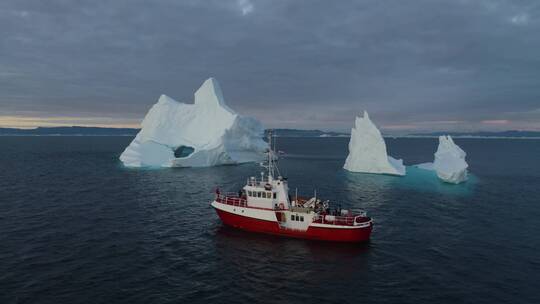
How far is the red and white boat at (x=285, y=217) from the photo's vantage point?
35.0 meters

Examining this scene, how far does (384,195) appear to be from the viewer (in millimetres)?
57469

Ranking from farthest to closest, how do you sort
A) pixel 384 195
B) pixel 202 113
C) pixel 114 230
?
pixel 202 113 < pixel 384 195 < pixel 114 230

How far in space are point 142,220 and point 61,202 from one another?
15990 millimetres

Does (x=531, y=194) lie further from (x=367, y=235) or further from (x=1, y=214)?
(x=1, y=214)

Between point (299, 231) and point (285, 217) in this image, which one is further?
point (285, 217)

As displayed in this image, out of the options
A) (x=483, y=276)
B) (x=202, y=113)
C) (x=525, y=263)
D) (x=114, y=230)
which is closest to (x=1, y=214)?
(x=114, y=230)

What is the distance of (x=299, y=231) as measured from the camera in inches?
1423

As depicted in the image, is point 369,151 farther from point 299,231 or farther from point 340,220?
point 299,231

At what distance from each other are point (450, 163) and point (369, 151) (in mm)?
16120

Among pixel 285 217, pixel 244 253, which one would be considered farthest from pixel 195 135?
pixel 244 253

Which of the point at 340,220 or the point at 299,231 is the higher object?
the point at 340,220

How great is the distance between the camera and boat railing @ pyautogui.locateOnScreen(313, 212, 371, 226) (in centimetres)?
3506

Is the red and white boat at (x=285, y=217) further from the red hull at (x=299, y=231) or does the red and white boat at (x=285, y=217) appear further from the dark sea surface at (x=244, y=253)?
the dark sea surface at (x=244, y=253)

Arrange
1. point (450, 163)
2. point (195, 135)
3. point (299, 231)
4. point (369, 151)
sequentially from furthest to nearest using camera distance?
point (195, 135)
point (369, 151)
point (450, 163)
point (299, 231)
